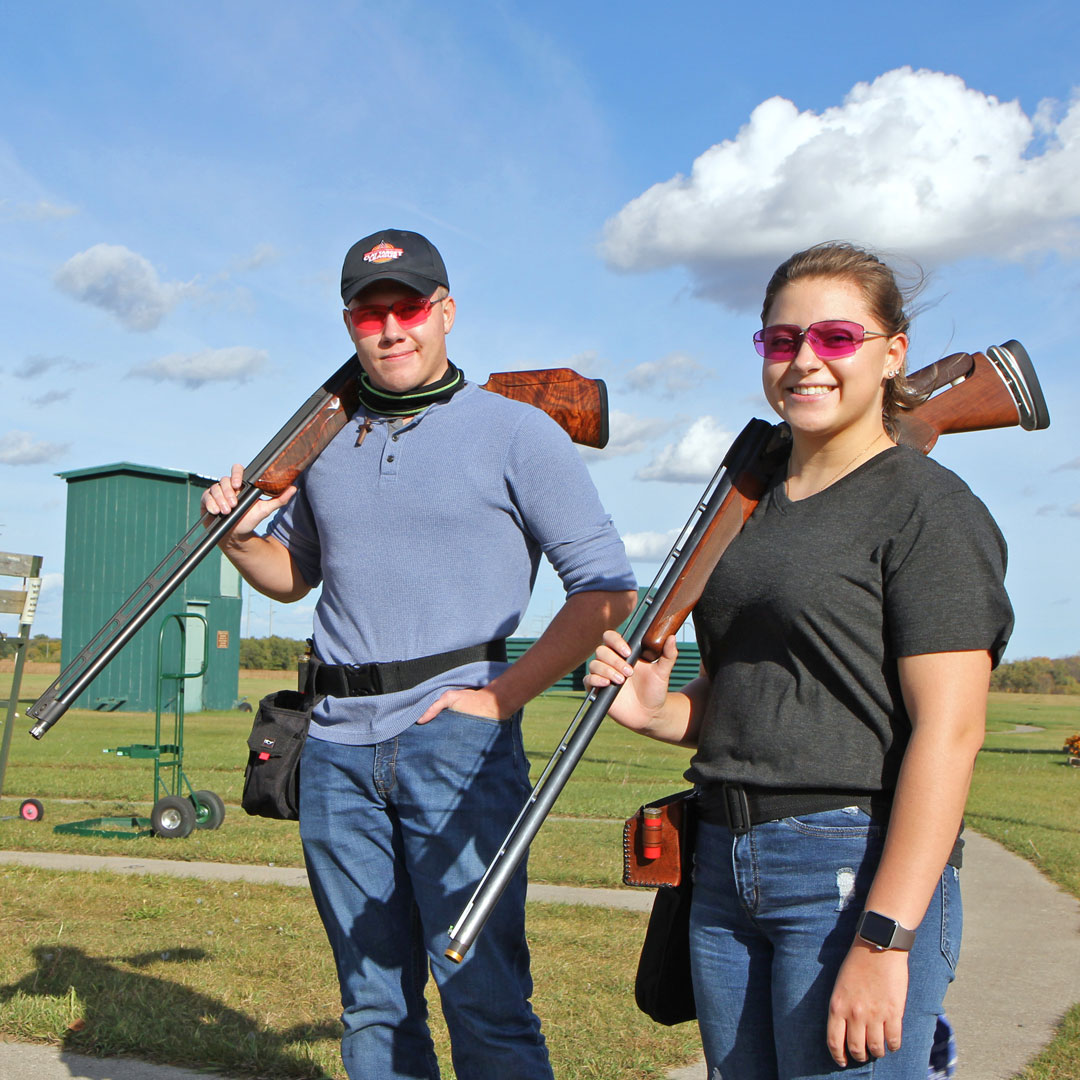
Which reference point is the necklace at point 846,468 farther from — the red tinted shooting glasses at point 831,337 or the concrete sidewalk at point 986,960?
the concrete sidewalk at point 986,960

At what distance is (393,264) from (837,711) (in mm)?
1634

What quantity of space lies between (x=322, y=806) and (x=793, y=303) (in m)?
1.66

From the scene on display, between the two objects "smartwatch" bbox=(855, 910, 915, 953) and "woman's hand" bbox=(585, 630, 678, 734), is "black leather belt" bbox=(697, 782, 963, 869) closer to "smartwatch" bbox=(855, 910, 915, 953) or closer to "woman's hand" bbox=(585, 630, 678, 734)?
"smartwatch" bbox=(855, 910, 915, 953)

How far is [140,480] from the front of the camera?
2683 centimetres

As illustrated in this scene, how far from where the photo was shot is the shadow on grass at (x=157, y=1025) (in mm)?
4070

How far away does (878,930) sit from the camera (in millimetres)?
1829

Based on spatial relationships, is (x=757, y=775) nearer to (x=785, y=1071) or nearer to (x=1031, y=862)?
(x=785, y=1071)

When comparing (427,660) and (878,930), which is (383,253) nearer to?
(427,660)

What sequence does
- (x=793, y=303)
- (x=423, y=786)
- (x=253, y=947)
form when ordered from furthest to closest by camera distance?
(x=253, y=947) → (x=423, y=786) → (x=793, y=303)

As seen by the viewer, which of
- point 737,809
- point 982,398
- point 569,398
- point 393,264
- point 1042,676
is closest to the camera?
point 737,809

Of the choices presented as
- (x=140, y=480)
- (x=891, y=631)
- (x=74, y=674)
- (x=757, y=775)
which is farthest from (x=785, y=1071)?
(x=140, y=480)

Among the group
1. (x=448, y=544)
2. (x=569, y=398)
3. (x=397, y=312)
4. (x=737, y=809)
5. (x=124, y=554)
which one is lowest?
(x=737, y=809)

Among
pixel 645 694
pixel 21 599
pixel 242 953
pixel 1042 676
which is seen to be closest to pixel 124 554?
pixel 21 599

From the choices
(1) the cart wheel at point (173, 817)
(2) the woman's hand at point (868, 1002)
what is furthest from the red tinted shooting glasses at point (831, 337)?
(1) the cart wheel at point (173, 817)
